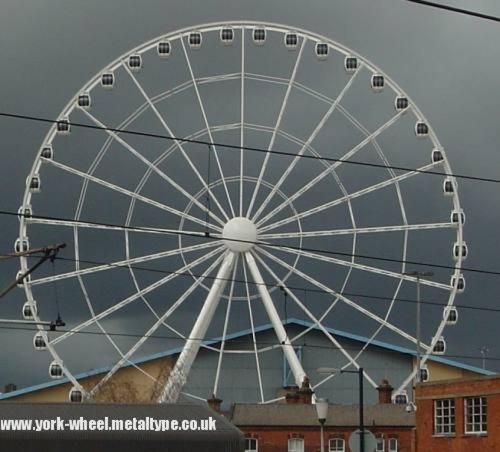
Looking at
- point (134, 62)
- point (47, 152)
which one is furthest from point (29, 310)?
point (134, 62)

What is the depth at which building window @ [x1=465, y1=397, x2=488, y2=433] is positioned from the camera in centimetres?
5162

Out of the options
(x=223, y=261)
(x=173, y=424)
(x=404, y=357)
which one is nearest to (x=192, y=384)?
(x=404, y=357)

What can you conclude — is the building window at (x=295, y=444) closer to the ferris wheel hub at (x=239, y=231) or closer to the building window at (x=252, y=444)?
the building window at (x=252, y=444)

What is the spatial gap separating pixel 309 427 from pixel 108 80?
23266 millimetres

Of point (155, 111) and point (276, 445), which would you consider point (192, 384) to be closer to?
point (276, 445)

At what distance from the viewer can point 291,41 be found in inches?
2473

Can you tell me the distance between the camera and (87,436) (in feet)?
108

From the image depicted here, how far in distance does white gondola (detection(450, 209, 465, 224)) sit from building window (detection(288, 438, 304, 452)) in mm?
17968

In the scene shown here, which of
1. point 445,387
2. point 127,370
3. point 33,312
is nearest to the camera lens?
point 445,387

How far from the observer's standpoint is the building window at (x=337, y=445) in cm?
7531

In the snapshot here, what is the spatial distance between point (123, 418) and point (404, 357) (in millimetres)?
61663

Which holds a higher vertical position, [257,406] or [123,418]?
[257,406]

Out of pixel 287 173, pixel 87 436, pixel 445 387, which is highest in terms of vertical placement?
pixel 287 173

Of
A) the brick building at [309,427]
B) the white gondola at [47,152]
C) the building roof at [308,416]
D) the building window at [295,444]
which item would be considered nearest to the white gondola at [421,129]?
the white gondola at [47,152]
